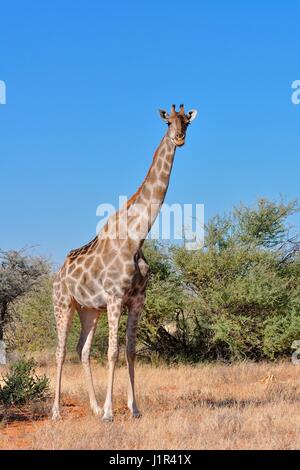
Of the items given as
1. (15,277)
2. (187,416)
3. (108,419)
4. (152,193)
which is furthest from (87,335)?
→ (15,277)

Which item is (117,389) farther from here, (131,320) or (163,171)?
(163,171)

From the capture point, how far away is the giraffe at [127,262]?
8297 mm

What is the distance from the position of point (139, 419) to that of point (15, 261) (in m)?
11.8

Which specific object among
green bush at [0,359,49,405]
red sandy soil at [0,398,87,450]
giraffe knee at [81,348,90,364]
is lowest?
red sandy soil at [0,398,87,450]

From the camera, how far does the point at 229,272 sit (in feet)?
51.8

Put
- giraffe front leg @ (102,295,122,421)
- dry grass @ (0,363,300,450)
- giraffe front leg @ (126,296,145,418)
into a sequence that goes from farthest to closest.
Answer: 1. giraffe front leg @ (126,296,145,418)
2. giraffe front leg @ (102,295,122,421)
3. dry grass @ (0,363,300,450)

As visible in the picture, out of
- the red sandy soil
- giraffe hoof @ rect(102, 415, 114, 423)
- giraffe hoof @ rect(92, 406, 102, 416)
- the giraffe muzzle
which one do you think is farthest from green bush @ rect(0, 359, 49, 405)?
the giraffe muzzle

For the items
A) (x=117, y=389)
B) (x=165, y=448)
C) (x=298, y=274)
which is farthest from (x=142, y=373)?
(x=165, y=448)

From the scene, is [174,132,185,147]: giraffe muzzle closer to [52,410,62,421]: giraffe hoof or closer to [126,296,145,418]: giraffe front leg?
[126,296,145,418]: giraffe front leg

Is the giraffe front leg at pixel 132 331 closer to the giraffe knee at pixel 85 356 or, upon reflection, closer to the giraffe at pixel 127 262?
the giraffe at pixel 127 262

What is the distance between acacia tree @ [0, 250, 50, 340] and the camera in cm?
1852

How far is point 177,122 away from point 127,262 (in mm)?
1971

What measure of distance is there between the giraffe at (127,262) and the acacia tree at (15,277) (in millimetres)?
9892

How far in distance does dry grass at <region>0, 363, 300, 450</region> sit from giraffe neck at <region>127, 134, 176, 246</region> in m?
2.43
